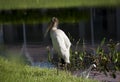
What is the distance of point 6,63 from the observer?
7594 mm

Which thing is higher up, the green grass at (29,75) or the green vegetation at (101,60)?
the green vegetation at (101,60)

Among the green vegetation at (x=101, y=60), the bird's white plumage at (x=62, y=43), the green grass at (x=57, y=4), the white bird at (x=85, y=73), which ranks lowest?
the white bird at (x=85, y=73)

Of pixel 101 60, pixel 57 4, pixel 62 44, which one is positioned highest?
pixel 57 4

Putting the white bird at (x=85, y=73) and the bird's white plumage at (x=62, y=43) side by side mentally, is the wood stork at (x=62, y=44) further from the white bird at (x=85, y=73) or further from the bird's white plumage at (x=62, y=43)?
the white bird at (x=85, y=73)

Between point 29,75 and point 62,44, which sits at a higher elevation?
point 62,44

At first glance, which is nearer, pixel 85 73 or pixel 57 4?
pixel 85 73

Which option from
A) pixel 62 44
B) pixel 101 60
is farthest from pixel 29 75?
pixel 101 60

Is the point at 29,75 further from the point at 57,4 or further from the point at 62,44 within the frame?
the point at 57,4

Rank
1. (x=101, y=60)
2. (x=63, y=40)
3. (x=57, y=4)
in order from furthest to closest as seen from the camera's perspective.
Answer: (x=57, y=4), (x=63, y=40), (x=101, y=60)

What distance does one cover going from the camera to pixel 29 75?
254 inches

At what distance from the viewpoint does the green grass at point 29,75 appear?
6.04 m

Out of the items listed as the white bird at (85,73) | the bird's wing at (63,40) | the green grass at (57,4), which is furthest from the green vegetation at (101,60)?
the green grass at (57,4)

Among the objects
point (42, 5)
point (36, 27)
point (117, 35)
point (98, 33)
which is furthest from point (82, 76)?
point (42, 5)

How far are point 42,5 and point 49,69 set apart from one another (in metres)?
16.7
